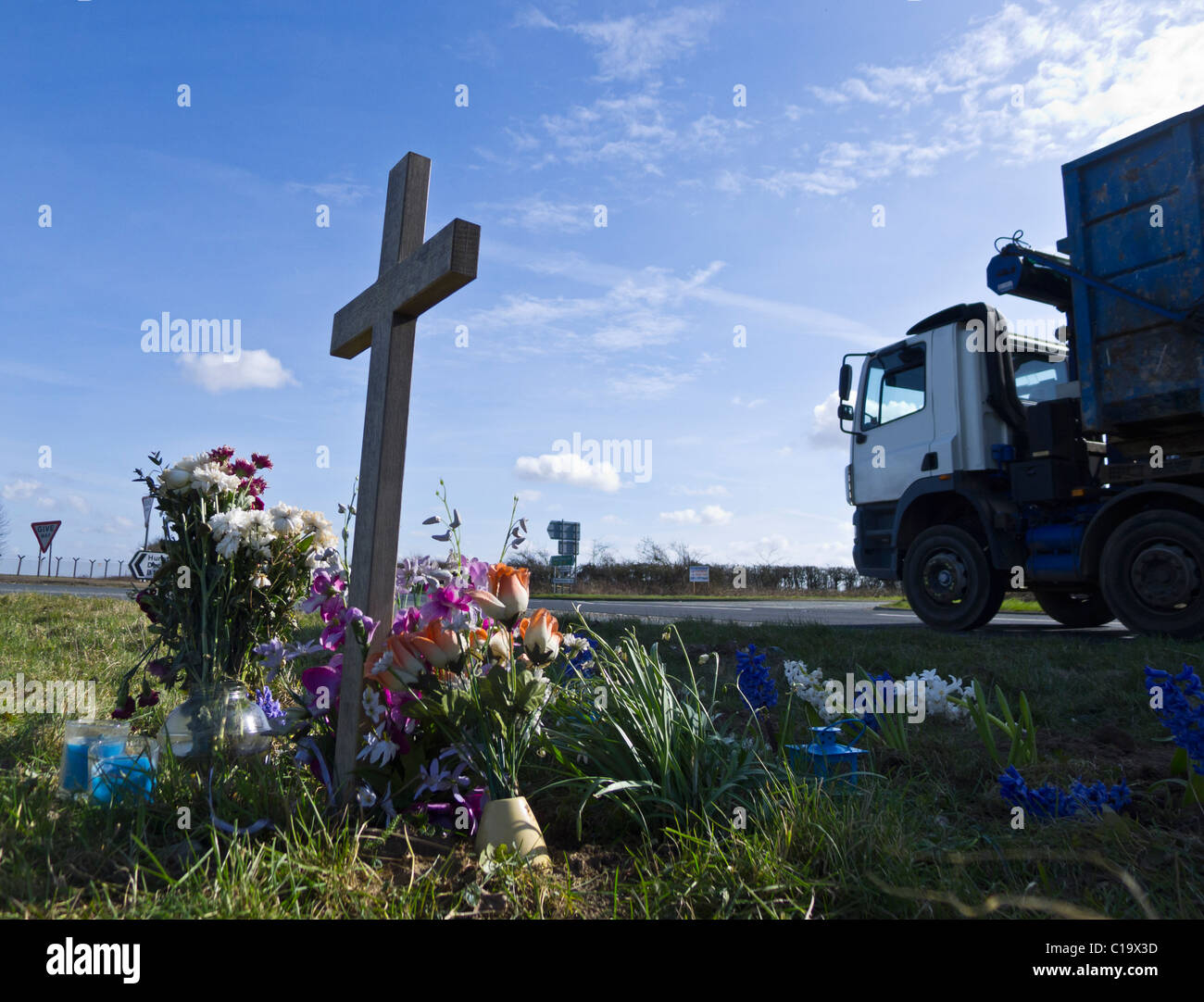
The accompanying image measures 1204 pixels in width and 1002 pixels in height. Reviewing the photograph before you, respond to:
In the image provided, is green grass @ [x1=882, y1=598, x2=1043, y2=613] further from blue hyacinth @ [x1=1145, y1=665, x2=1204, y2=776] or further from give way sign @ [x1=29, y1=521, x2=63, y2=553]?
give way sign @ [x1=29, y1=521, x2=63, y2=553]

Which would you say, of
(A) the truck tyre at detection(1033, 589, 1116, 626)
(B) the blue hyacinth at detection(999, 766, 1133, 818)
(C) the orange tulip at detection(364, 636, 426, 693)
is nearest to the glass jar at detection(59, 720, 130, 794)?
(C) the orange tulip at detection(364, 636, 426, 693)

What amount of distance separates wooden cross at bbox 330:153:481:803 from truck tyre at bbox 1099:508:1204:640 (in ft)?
19.9

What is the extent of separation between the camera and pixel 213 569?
3.07 metres

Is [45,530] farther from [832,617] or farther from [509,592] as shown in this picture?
[509,592]

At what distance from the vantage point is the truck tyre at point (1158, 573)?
5906 millimetres

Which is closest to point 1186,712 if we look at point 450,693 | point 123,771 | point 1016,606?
point 450,693

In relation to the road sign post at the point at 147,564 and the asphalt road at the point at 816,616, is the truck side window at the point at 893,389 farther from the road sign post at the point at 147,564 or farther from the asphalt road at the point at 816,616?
the road sign post at the point at 147,564

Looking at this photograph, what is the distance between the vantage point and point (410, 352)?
2615 millimetres

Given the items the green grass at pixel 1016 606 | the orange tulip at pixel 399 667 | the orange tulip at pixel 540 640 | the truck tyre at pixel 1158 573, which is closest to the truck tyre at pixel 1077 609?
the truck tyre at pixel 1158 573

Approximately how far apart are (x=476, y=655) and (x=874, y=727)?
1.81 m
